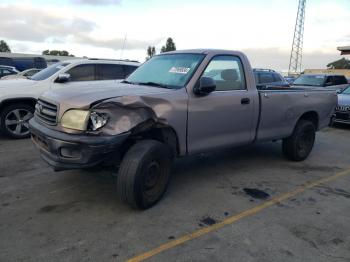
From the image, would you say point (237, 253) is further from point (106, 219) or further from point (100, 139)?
point (100, 139)

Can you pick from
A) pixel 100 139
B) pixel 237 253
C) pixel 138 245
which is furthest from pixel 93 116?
pixel 237 253

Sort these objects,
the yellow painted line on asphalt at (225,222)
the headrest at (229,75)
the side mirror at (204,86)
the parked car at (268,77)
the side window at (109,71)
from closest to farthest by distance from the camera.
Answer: the yellow painted line on asphalt at (225,222) → the side mirror at (204,86) → the headrest at (229,75) → the side window at (109,71) → the parked car at (268,77)

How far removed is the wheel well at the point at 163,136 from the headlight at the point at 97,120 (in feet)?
1.65

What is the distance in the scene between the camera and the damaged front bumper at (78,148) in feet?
11.7

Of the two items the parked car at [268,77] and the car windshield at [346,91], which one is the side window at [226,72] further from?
the parked car at [268,77]

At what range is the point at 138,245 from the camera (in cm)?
329

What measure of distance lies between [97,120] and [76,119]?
0.77 ft

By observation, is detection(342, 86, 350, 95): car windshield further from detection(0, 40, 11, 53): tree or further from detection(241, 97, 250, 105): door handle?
detection(0, 40, 11, 53): tree

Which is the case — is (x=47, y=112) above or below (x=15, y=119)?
above

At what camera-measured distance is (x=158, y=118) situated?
4020mm

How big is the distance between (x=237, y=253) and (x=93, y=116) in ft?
6.55

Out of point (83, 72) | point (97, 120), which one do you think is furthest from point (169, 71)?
point (83, 72)

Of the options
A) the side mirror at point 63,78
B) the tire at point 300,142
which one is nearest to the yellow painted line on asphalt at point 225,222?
the tire at point 300,142

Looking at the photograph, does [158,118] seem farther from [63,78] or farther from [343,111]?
[343,111]
